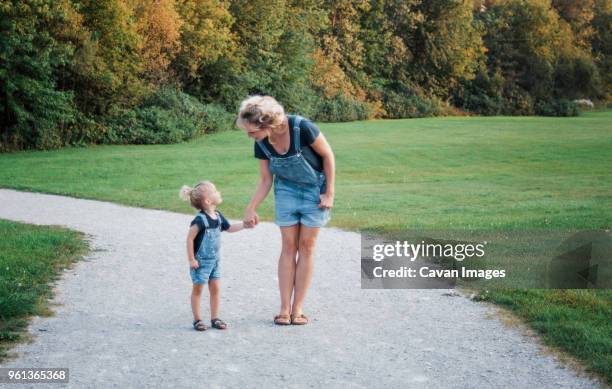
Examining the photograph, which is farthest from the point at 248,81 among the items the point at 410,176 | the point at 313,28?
the point at 410,176

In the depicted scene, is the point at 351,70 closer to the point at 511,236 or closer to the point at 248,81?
the point at 248,81

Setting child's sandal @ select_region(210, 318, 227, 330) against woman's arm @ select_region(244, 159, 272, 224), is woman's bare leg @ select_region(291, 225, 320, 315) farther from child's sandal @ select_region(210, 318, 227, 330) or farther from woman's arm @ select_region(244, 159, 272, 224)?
child's sandal @ select_region(210, 318, 227, 330)

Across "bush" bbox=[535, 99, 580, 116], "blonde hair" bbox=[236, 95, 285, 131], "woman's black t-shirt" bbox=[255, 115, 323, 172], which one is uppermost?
"blonde hair" bbox=[236, 95, 285, 131]

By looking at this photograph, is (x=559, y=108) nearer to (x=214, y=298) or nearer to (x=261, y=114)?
(x=214, y=298)

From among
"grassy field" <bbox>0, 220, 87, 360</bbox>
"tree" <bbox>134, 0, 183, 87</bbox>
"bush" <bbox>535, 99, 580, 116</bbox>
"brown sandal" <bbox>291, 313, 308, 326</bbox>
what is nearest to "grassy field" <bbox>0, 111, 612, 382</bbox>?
"brown sandal" <bbox>291, 313, 308, 326</bbox>

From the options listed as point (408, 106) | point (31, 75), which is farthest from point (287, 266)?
point (408, 106)

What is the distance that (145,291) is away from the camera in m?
8.34

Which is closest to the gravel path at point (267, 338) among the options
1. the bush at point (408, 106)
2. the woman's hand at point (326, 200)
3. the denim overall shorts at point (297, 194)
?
the denim overall shorts at point (297, 194)

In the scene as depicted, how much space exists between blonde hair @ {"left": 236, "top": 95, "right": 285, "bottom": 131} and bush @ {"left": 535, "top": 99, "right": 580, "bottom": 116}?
57.4 metres

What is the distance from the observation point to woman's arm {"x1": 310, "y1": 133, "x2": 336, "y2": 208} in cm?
657

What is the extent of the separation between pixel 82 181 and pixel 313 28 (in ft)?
113

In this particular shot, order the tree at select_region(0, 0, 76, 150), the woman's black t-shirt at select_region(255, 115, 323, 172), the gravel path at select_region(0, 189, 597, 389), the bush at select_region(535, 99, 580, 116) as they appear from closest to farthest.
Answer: the gravel path at select_region(0, 189, 597, 389) < the woman's black t-shirt at select_region(255, 115, 323, 172) < the tree at select_region(0, 0, 76, 150) < the bush at select_region(535, 99, 580, 116)

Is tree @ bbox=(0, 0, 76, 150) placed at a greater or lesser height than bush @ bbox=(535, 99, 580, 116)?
greater

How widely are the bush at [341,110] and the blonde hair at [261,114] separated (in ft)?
138
